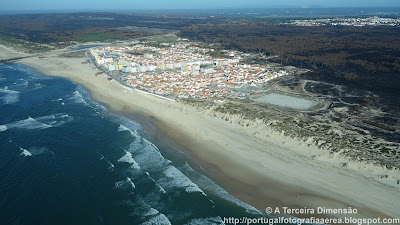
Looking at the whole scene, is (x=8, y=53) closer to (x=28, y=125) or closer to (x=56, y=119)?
(x=56, y=119)

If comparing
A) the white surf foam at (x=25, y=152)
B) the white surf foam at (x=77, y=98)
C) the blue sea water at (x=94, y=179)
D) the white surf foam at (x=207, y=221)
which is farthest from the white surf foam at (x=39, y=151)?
the white surf foam at (x=207, y=221)

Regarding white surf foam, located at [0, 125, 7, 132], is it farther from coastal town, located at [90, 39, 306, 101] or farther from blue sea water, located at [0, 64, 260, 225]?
coastal town, located at [90, 39, 306, 101]

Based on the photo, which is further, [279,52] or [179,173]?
[279,52]

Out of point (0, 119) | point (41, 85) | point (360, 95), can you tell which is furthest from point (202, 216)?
point (41, 85)

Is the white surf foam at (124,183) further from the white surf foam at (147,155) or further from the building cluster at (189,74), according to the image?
the building cluster at (189,74)

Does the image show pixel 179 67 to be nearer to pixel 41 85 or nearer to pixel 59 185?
pixel 41 85

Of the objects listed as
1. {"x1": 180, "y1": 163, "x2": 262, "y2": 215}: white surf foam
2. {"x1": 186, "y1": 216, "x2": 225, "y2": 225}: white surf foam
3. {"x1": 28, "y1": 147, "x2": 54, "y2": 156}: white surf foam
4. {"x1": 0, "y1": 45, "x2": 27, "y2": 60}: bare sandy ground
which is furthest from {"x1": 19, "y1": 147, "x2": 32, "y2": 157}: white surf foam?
{"x1": 0, "y1": 45, "x2": 27, "y2": 60}: bare sandy ground

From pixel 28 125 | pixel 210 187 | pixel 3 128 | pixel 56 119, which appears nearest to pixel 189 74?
pixel 56 119
